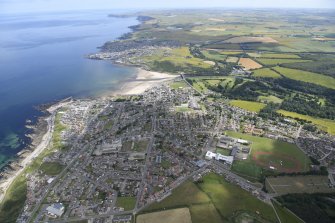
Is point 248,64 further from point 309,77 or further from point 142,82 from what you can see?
point 142,82

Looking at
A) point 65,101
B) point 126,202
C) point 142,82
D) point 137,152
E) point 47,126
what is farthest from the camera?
point 142,82

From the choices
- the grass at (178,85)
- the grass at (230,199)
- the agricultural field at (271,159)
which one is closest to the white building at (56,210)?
the grass at (230,199)

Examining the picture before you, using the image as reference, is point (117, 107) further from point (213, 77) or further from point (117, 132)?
point (213, 77)

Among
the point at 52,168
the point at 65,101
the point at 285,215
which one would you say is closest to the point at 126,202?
the point at 52,168

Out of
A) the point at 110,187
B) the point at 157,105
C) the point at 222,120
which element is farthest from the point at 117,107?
the point at 110,187

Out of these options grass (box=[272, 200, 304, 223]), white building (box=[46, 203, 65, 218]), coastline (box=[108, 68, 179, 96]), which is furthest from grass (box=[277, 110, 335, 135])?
white building (box=[46, 203, 65, 218])
